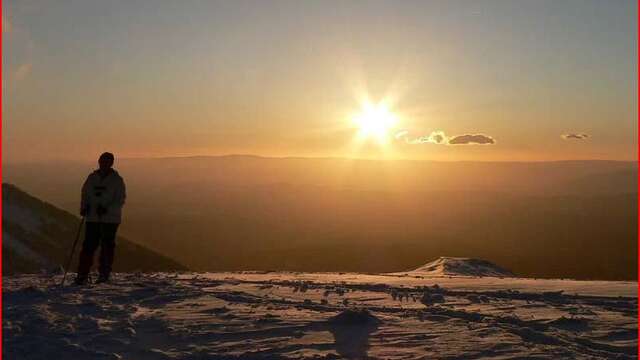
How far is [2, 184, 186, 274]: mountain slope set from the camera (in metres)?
30.0

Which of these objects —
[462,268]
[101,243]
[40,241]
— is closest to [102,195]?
[101,243]

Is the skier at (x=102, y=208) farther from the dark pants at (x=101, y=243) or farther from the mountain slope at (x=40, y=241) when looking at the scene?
the mountain slope at (x=40, y=241)

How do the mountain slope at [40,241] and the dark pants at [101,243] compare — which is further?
the mountain slope at [40,241]

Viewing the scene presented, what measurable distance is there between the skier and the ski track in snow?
600mm

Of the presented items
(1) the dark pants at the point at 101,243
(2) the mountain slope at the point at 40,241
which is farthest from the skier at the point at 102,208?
(2) the mountain slope at the point at 40,241

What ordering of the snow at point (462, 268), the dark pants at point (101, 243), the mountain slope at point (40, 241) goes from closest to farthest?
1. the dark pants at point (101, 243)
2. the snow at point (462, 268)
3. the mountain slope at point (40, 241)

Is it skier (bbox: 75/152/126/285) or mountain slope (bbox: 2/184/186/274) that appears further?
mountain slope (bbox: 2/184/186/274)

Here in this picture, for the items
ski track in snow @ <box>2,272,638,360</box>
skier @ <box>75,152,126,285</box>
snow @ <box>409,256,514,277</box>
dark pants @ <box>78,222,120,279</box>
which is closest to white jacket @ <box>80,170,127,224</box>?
skier @ <box>75,152,126,285</box>

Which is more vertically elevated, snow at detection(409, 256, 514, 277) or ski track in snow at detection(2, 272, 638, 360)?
snow at detection(409, 256, 514, 277)

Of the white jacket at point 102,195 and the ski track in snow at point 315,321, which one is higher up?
the white jacket at point 102,195

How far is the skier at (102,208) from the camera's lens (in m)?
11.1

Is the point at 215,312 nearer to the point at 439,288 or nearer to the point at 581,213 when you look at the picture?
the point at 439,288

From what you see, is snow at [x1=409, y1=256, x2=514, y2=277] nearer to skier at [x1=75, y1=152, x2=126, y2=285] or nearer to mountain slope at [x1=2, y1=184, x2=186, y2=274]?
skier at [x1=75, y1=152, x2=126, y2=285]

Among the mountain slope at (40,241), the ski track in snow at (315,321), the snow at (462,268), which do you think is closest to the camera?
the ski track in snow at (315,321)
